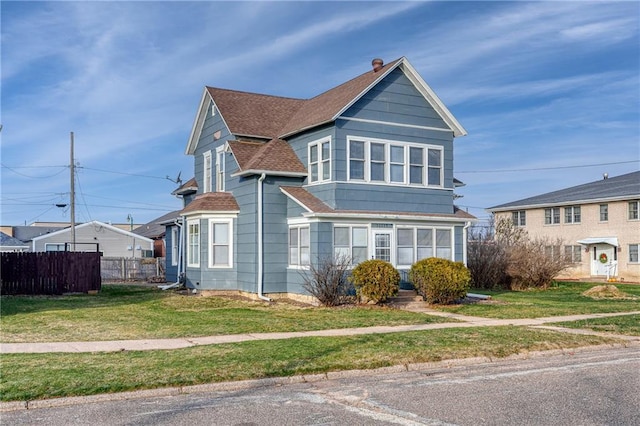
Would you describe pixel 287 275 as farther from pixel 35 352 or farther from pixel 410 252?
pixel 35 352

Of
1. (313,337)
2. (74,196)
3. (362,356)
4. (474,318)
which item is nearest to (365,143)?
(474,318)

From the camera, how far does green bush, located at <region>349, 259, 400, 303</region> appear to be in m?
19.7

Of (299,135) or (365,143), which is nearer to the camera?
(365,143)

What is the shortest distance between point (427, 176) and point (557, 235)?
77.9 feet

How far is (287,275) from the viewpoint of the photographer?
76.3 feet

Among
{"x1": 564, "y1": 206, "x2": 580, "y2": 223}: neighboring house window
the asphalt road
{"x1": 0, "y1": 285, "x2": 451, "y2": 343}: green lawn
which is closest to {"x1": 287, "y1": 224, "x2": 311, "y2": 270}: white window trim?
{"x1": 0, "y1": 285, "x2": 451, "y2": 343}: green lawn

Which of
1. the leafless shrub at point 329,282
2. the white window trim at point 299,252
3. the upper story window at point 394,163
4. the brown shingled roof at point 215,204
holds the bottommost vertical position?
the leafless shrub at point 329,282

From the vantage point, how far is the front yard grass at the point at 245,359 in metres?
8.92

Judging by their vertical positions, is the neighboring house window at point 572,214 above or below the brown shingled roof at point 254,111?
below

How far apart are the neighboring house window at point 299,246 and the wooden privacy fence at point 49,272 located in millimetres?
9273

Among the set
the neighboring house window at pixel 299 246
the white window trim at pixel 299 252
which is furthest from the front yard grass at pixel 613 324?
the neighboring house window at pixel 299 246

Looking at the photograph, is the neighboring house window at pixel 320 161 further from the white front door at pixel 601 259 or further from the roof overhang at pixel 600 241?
the white front door at pixel 601 259

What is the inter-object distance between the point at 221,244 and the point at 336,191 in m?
5.68

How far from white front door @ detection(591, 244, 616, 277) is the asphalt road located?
32.3m
